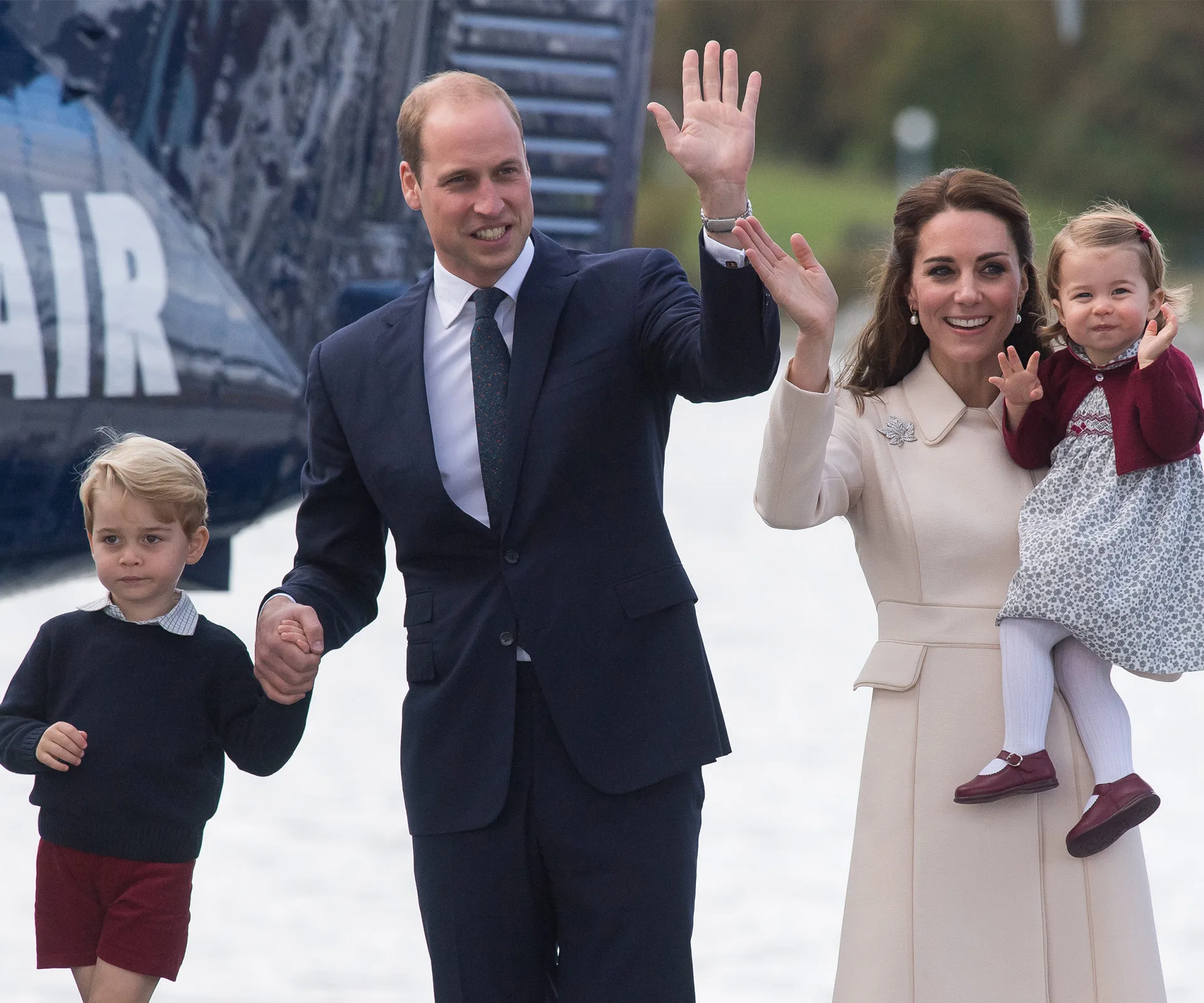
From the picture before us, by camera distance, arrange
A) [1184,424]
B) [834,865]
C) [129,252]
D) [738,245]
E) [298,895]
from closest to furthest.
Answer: [738,245] → [1184,424] → [129,252] → [298,895] → [834,865]

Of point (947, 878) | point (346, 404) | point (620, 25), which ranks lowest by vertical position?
point (947, 878)

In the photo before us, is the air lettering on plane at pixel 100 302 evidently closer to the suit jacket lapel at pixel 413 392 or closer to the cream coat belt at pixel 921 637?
the suit jacket lapel at pixel 413 392

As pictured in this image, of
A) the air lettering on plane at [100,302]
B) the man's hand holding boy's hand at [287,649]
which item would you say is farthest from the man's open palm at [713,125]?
the air lettering on plane at [100,302]

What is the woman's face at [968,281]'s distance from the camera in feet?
7.94

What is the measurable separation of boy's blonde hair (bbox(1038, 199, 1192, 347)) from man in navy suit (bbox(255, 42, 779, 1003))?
0.54 metres

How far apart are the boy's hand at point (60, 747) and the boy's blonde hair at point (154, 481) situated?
30cm

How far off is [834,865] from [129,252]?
3.34m

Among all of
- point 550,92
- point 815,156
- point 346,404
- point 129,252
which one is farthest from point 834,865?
point 815,156

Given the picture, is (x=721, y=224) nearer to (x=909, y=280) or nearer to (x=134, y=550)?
(x=909, y=280)

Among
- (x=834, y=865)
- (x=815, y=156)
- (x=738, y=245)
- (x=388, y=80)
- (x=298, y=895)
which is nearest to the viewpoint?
(x=738, y=245)

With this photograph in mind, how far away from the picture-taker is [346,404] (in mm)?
2412

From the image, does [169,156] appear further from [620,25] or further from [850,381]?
[850,381]

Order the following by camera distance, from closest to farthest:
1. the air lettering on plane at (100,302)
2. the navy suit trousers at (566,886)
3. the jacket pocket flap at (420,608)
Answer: the navy suit trousers at (566,886), the jacket pocket flap at (420,608), the air lettering on plane at (100,302)

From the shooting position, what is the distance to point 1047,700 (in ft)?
7.76
